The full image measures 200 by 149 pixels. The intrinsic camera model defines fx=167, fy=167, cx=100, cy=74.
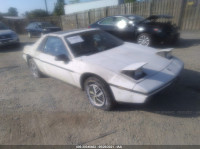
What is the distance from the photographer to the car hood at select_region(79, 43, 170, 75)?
289cm

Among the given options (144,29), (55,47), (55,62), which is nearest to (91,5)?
(144,29)

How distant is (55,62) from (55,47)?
1.25 feet

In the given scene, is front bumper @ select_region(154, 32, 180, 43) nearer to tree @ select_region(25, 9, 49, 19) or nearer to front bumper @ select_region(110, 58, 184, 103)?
front bumper @ select_region(110, 58, 184, 103)

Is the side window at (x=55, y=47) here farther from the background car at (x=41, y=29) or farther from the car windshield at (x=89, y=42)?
the background car at (x=41, y=29)

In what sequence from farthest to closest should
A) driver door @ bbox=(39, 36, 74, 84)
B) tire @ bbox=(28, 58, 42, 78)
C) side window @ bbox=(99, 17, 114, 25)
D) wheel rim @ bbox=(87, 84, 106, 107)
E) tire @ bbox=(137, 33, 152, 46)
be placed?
side window @ bbox=(99, 17, 114, 25), tire @ bbox=(137, 33, 152, 46), tire @ bbox=(28, 58, 42, 78), driver door @ bbox=(39, 36, 74, 84), wheel rim @ bbox=(87, 84, 106, 107)

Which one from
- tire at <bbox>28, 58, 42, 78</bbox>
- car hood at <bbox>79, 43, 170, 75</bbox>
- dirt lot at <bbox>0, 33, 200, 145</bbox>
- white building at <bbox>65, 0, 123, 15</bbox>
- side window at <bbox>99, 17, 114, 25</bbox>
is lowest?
dirt lot at <bbox>0, 33, 200, 145</bbox>

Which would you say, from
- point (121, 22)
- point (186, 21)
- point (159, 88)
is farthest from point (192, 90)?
point (186, 21)

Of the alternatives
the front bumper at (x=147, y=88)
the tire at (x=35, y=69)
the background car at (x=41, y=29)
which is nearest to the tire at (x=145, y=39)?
the front bumper at (x=147, y=88)

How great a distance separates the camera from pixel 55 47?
3850 millimetres

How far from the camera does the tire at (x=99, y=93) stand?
9.43ft

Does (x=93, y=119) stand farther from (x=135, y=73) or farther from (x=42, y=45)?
(x=42, y=45)

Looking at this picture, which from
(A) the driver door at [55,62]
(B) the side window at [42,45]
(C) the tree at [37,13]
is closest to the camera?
(A) the driver door at [55,62]

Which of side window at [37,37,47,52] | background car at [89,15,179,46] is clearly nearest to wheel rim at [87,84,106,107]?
side window at [37,37,47,52]

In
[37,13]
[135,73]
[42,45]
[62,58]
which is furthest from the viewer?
[37,13]
